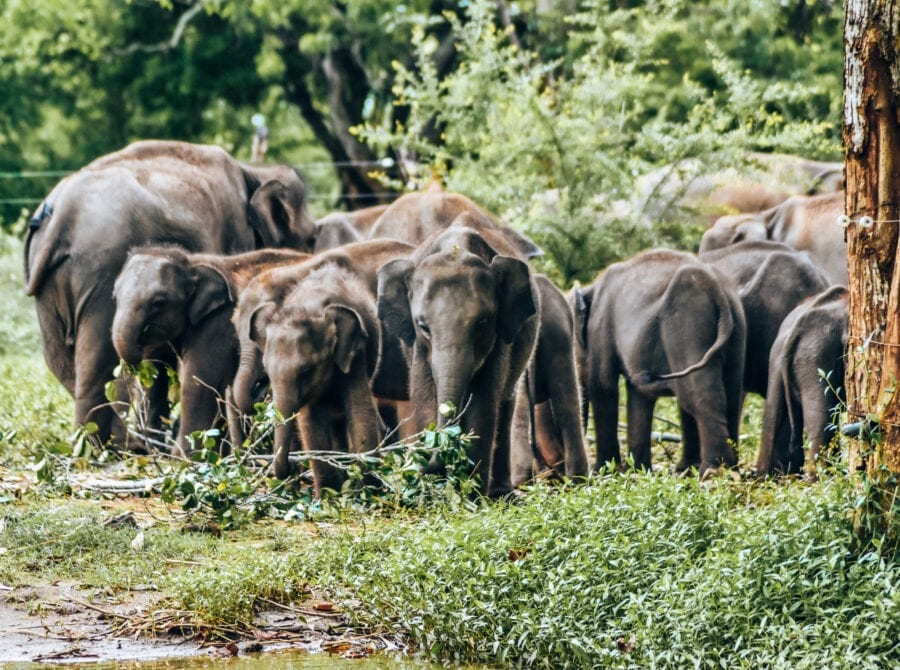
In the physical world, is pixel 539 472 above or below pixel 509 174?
below

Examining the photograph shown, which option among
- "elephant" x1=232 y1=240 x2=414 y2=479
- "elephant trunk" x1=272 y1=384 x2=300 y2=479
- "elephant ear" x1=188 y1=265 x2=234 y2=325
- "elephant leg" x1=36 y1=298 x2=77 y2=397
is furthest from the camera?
"elephant leg" x1=36 y1=298 x2=77 y2=397

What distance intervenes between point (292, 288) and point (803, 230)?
244 inches

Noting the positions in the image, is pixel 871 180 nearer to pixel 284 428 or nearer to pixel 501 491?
pixel 501 491

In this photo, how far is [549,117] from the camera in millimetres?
15719

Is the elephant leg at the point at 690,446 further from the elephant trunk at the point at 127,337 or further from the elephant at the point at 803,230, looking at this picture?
the elephant trunk at the point at 127,337

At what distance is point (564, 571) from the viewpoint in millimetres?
6137

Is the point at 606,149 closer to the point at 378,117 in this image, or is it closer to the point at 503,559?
the point at 503,559

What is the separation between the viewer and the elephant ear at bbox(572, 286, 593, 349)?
1103 centimetres

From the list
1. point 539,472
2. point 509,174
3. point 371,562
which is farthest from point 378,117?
point 371,562

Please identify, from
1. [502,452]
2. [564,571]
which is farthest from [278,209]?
[564,571]

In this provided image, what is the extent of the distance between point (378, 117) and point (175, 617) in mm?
22975

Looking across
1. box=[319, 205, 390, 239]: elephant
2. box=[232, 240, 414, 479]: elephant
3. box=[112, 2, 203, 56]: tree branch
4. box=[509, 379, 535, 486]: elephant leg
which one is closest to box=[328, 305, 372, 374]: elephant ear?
box=[232, 240, 414, 479]: elephant

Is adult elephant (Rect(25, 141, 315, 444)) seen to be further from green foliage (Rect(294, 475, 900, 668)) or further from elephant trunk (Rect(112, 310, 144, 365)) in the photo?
green foliage (Rect(294, 475, 900, 668))

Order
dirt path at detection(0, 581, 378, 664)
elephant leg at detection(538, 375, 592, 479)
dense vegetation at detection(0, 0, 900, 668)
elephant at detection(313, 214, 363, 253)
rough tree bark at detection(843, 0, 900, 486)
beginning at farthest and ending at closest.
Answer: elephant at detection(313, 214, 363, 253)
elephant leg at detection(538, 375, 592, 479)
dirt path at detection(0, 581, 378, 664)
rough tree bark at detection(843, 0, 900, 486)
dense vegetation at detection(0, 0, 900, 668)
